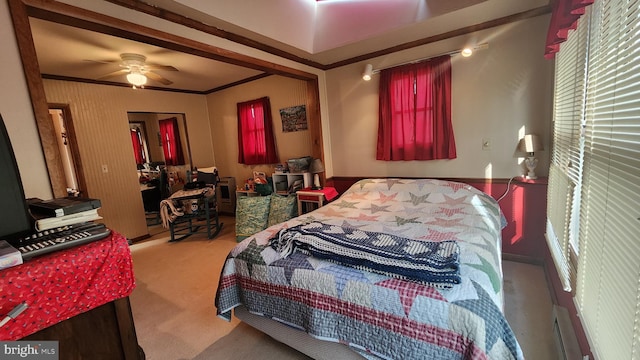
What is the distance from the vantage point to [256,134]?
4.54m

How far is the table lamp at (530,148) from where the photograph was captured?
2.43 metres

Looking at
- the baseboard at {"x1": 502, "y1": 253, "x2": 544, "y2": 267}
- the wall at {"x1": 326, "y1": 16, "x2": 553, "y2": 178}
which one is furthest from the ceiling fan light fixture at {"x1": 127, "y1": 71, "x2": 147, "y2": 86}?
the baseboard at {"x1": 502, "y1": 253, "x2": 544, "y2": 267}

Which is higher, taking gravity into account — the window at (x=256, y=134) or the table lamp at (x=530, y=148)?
the window at (x=256, y=134)

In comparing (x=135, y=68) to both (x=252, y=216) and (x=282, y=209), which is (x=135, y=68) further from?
(x=282, y=209)

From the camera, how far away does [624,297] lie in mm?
810

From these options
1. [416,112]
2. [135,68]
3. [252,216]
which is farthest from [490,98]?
[135,68]

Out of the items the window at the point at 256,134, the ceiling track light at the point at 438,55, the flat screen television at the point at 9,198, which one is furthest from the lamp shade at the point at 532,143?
the flat screen television at the point at 9,198

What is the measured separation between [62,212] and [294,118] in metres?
3.21

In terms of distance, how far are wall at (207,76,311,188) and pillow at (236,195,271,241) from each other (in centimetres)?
92

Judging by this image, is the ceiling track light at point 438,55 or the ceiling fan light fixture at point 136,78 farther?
the ceiling fan light fixture at point 136,78

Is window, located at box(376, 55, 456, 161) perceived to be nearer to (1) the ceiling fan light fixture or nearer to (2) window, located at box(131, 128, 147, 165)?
(1) the ceiling fan light fixture

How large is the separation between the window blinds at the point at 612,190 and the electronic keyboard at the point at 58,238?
1.90 metres

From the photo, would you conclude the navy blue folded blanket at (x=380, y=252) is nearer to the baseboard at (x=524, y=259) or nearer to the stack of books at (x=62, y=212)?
the stack of books at (x=62, y=212)

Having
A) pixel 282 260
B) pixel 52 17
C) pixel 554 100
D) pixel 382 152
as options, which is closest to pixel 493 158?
pixel 554 100
